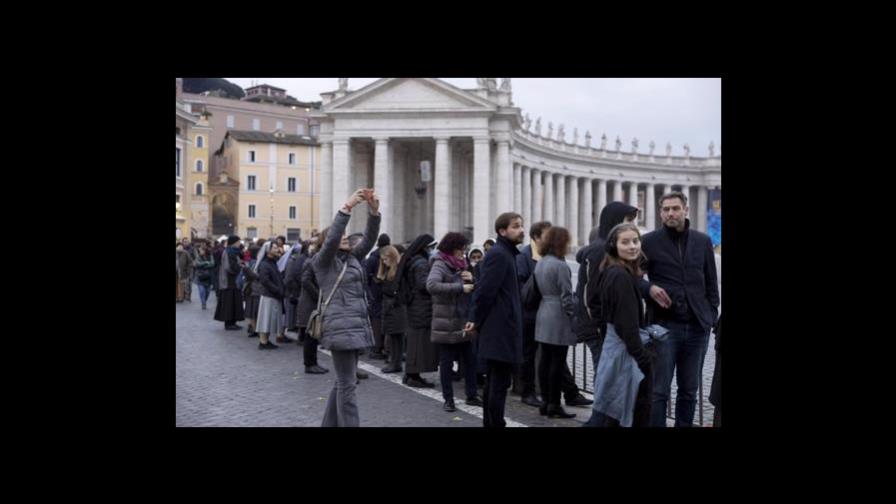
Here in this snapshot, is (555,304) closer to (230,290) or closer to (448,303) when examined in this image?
(448,303)

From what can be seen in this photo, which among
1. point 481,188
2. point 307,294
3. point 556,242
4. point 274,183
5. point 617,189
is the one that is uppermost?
point 274,183

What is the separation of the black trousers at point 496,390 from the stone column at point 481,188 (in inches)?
1280

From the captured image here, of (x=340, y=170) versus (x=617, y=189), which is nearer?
(x=340, y=170)

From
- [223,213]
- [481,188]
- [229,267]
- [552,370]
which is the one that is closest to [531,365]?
[552,370]

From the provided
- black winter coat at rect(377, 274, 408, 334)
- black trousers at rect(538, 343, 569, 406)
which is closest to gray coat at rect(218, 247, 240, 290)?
black winter coat at rect(377, 274, 408, 334)

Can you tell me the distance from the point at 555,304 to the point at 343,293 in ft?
8.43

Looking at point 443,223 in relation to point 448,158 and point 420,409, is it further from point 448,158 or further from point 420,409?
point 420,409

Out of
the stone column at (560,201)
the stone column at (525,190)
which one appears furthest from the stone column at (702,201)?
→ the stone column at (525,190)

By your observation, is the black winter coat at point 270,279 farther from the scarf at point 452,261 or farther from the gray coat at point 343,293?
the gray coat at point 343,293

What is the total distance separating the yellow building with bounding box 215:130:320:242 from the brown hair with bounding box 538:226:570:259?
182 feet

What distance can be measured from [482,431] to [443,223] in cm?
3491

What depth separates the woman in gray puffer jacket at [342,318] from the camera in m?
5.73

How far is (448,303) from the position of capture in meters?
7.98

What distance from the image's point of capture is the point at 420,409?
7891 millimetres
